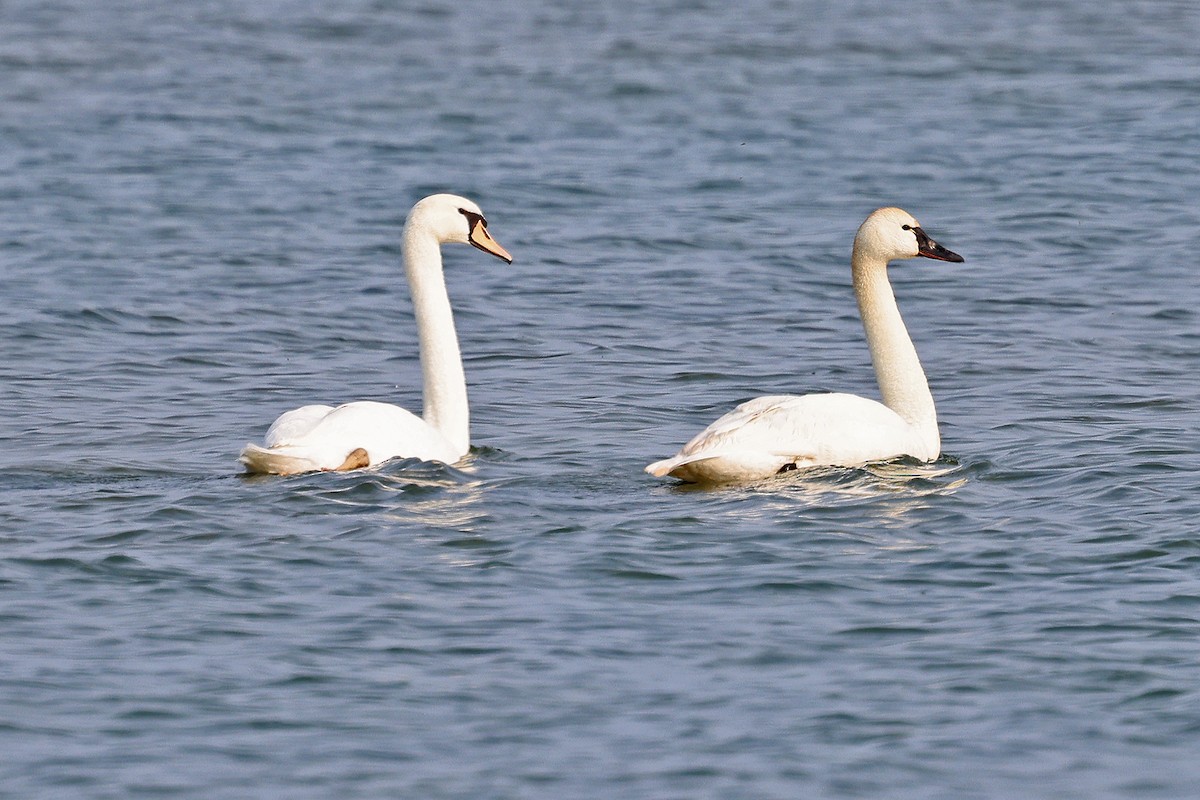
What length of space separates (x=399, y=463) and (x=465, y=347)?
434cm

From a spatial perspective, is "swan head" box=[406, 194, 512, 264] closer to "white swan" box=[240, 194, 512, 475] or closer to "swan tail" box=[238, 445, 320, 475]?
"white swan" box=[240, 194, 512, 475]

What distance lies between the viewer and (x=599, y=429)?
37.5ft

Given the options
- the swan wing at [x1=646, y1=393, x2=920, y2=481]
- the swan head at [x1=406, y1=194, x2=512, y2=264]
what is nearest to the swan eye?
the swan head at [x1=406, y1=194, x2=512, y2=264]

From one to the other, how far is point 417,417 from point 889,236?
2572mm

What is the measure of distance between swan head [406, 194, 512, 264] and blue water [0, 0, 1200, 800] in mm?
1061

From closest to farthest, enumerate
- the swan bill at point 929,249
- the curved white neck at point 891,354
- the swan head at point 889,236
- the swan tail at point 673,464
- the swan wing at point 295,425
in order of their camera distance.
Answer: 1. the swan tail at point 673,464
2. the swan wing at point 295,425
3. the curved white neck at point 891,354
4. the swan head at point 889,236
5. the swan bill at point 929,249

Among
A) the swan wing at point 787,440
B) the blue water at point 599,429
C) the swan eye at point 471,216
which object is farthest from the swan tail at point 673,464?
the swan eye at point 471,216

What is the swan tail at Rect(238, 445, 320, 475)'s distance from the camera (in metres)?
9.46

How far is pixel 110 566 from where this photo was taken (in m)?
8.41

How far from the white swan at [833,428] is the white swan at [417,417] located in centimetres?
120

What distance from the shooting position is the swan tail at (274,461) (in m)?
9.46

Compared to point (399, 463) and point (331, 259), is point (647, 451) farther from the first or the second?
point (331, 259)

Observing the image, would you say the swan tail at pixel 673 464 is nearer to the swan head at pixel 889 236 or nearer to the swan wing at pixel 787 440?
the swan wing at pixel 787 440

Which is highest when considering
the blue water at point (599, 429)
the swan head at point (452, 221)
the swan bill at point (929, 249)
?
the swan head at point (452, 221)
